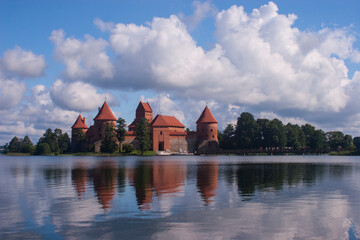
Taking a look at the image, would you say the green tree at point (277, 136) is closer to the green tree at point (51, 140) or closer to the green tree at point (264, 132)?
the green tree at point (264, 132)

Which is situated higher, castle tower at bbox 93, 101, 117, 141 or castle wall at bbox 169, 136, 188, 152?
castle tower at bbox 93, 101, 117, 141

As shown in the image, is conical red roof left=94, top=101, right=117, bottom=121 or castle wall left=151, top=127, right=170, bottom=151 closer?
conical red roof left=94, top=101, right=117, bottom=121

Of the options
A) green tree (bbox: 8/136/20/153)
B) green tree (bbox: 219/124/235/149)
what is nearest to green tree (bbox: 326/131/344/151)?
green tree (bbox: 219/124/235/149)

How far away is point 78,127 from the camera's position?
102 meters

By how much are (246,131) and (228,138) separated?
7.36 metres

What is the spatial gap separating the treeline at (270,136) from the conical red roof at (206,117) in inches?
220

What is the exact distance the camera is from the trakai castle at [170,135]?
87613 mm

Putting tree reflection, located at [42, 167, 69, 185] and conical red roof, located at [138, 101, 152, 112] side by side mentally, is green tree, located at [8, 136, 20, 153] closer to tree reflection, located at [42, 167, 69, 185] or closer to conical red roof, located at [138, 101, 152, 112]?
conical red roof, located at [138, 101, 152, 112]

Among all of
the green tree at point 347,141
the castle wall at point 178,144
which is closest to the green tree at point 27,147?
the castle wall at point 178,144

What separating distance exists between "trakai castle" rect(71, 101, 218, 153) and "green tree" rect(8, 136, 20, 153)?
33301mm

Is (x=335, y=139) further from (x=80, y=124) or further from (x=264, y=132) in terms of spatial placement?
(x=80, y=124)

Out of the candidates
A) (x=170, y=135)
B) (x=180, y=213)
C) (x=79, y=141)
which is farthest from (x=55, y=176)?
(x=79, y=141)

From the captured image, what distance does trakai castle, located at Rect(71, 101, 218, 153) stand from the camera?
287 ft

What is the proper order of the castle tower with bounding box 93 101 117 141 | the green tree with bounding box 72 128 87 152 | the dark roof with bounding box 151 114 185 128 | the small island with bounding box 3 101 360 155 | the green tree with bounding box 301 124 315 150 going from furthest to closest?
1. the green tree with bounding box 72 128 87 152
2. the green tree with bounding box 301 124 315 150
3. the dark roof with bounding box 151 114 185 128
4. the castle tower with bounding box 93 101 117 141
5. the small island with bounding box 3 101 360 155
